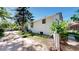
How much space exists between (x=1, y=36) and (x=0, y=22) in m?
0.26

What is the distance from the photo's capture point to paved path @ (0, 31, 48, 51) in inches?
121

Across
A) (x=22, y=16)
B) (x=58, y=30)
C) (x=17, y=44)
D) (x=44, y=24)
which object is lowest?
(x=17, y=44)

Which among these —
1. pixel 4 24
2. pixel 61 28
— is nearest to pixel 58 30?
pixel 61 28

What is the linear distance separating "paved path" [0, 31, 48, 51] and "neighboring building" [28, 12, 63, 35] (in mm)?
228

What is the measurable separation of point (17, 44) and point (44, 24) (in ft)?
2.05

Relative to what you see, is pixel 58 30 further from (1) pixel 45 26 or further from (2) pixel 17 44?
(2) pixel 17 44

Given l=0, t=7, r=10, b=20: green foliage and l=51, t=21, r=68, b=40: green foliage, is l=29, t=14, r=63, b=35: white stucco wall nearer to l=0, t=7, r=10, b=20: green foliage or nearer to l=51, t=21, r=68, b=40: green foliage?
l=51, t=21, r=68, b=40: green foliage

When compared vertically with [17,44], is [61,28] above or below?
above

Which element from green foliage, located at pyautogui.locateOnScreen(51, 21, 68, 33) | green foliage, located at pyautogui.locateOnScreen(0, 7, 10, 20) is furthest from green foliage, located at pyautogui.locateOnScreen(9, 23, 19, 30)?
green foliage, located at pyautogui.locateOnScreen(51, 21, 68, 33)

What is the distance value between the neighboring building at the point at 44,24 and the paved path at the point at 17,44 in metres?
0.23

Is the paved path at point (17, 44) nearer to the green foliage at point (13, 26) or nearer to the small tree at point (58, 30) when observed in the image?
the green foliage at point (13, 26)

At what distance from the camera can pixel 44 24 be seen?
3154 millimetres
